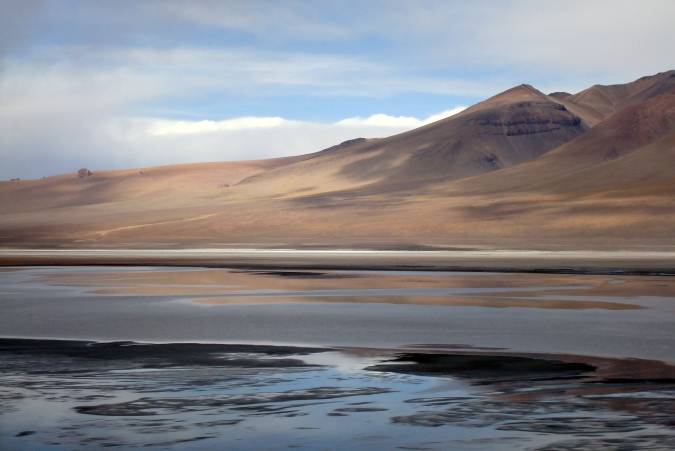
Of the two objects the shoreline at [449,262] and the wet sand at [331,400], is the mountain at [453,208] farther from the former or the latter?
the wet sand at [331,400]

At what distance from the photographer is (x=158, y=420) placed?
34.2ft

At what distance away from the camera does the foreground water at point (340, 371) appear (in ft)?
32.3

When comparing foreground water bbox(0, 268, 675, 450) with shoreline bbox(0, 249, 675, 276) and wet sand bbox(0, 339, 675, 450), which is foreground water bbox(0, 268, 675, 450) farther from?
shoreline bbox(0, 249, 675, 276)

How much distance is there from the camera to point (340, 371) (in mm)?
13773

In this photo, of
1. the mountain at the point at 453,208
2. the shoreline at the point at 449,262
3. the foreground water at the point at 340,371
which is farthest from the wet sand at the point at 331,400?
the mountain at the point at 453,208

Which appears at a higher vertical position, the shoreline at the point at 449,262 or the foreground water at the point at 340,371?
the shoreline at the point at 449,262

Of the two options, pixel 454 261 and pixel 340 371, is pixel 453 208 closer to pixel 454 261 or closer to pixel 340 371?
pixel 454 261

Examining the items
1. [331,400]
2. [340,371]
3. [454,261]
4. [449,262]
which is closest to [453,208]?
[454,261]

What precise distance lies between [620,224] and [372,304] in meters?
63.0

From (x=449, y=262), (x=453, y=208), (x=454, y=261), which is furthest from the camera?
(x=453, y=208)

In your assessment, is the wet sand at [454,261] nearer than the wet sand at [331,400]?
No

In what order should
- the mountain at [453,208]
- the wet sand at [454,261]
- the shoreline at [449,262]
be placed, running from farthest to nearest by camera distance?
the mountain at [453,208]
the wet sand at [454,261]
the shoreline at [449,262]

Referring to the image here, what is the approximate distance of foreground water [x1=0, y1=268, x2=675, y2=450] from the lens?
9.84 meters

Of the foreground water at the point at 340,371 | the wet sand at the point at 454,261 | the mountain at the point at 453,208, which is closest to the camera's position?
the foreground water at the point at 340,371
